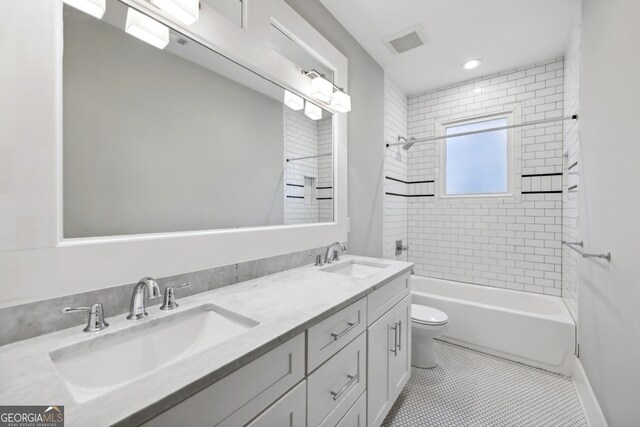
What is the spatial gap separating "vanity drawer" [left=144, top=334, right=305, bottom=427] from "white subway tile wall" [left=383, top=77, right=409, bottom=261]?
2.20 m

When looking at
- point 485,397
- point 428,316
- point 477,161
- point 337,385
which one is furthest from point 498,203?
point 337,385

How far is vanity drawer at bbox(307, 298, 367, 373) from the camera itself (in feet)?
3.20

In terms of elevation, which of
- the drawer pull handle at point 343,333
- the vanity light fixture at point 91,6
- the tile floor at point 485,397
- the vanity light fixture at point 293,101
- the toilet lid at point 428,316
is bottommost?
the tile floor at point 485,397

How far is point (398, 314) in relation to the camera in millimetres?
1714

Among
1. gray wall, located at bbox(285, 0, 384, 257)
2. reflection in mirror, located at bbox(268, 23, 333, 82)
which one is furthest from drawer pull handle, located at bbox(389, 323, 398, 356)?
reflection in mirror, located at bbox(268, 23, 333, 82)

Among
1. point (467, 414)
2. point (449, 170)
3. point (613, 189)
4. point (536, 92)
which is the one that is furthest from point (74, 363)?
point (536, 92)

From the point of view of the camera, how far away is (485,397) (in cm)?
188

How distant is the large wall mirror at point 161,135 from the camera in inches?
37.1

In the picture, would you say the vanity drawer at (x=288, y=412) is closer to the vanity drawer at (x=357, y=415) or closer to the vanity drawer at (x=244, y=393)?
the vanity drawer at (x=244, y=393)

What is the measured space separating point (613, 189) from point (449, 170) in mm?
2112

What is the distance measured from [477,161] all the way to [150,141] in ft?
11.0

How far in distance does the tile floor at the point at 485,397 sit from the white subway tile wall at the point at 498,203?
107 cm

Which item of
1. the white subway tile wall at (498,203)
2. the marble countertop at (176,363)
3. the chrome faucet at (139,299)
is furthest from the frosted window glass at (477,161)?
the chrome faucet at (139,299)

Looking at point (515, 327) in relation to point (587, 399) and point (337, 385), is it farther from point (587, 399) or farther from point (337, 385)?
point (337, 385)
